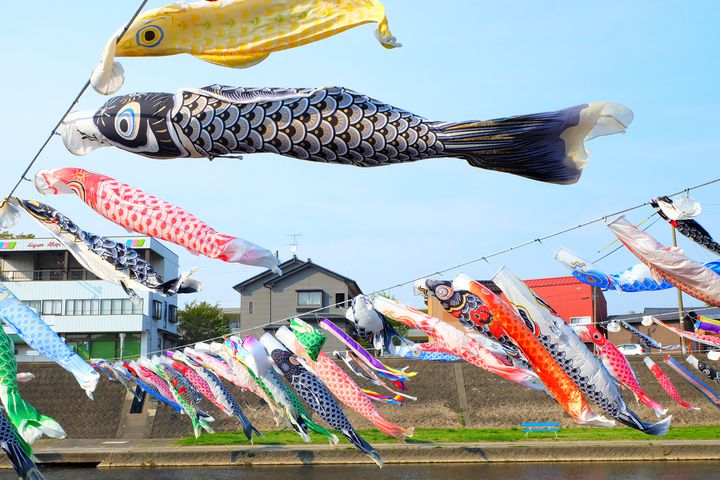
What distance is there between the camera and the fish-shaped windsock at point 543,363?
362 inches

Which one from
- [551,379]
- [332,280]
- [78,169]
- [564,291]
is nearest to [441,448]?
[551,379]

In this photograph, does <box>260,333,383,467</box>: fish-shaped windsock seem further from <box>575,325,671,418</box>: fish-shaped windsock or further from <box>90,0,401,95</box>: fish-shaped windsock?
<box>90,0,401,95</box>: fish-shaped windsock

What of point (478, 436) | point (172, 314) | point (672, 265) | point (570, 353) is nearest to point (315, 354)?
point (570, 353)

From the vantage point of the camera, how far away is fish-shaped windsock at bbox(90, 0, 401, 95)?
502cm

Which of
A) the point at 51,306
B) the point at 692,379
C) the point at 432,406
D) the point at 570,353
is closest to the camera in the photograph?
the point at 570,353

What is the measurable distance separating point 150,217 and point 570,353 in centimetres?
535

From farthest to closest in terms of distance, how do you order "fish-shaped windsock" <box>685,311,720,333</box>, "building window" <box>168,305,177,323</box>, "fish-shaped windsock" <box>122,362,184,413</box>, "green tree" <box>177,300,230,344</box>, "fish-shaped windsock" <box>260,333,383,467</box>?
"green tree" <box>177,300,230,344</box>
"building window" <box>168,305,177,323</box>
"fish-shaped windsock" <box>122,362,184,413</box>
"fish-shaped windsock" <box>685,311,720,333</box>
"fish-shaped windsock" <box>260,333,383,467</box>

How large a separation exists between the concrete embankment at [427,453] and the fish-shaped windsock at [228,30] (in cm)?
1873

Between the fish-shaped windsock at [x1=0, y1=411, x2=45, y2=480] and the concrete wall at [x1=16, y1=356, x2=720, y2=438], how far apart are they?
20.4 metres

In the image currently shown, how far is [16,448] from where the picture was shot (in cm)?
984

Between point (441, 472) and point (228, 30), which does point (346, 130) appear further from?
point (441, 472)

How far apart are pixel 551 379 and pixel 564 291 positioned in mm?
40818

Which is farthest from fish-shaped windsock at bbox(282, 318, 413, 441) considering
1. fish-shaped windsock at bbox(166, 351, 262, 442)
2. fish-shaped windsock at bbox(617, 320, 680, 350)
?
fish-shaped windsock at bbox(617, 320, 680, 350)

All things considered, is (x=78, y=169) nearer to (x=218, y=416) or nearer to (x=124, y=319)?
(x=218, y=416)
